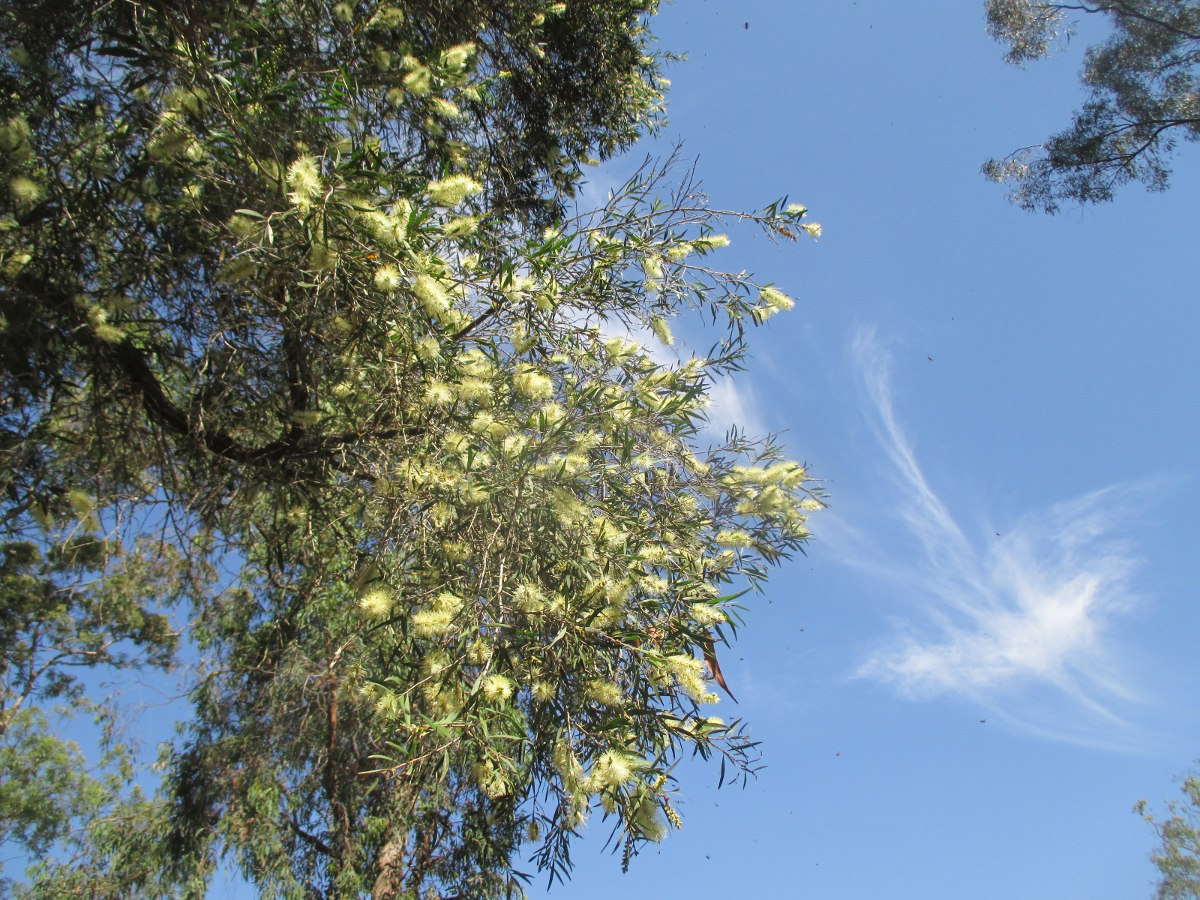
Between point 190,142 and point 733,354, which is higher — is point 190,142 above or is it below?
below

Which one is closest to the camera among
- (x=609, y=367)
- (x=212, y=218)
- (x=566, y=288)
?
(x=212, y=218)

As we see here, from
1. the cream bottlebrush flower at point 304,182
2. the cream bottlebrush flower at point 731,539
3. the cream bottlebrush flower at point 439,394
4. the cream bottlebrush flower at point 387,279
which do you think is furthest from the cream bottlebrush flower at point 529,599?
the cream bottlebrush flower at point 304,182

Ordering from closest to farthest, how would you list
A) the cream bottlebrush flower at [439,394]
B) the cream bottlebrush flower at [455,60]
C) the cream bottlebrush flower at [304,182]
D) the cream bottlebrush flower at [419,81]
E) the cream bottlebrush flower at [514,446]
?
1. the cream bottlebrush flower at [304,182]
2. the cream bottlebrush flower at [439,394]
3. the cream bottlebrush flower at [514,446]
4. the cream bottlebrush flower at [419,81]
5. the cream bottlebrush flower at [455,60]

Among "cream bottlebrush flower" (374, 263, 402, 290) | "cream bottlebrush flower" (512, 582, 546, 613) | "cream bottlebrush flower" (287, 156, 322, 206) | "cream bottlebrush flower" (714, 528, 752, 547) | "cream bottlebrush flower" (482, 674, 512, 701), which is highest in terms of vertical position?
"cream bottlebrush flower" (714, 528, 752, 547)

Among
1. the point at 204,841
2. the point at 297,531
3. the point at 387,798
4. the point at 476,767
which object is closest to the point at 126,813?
the point at 204,841

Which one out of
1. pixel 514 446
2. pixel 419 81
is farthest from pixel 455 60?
pixel 514 446

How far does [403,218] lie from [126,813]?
7.00 metres

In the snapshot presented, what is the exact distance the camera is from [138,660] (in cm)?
683

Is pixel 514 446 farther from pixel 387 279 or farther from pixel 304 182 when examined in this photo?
pixel 304 182

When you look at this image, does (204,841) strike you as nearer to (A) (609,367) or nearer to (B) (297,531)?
(B) (297,531)

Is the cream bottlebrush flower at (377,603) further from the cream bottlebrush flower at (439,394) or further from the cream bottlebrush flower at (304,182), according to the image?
the cream bottlebrush flower at (304,182)

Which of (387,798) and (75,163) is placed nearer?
(75,163)

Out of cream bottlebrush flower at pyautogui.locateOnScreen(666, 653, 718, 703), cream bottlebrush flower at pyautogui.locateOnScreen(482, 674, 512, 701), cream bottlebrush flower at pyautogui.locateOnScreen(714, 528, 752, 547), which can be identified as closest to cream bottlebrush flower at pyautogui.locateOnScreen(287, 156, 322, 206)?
cream bottlebrush flower at pyautogui.locateOnScreen(482, 674, 512, 701)

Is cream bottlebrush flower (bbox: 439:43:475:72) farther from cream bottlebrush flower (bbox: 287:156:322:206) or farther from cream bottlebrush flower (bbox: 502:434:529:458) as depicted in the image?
cream bottlebrush flower (bbox: 502:434:529:458)
